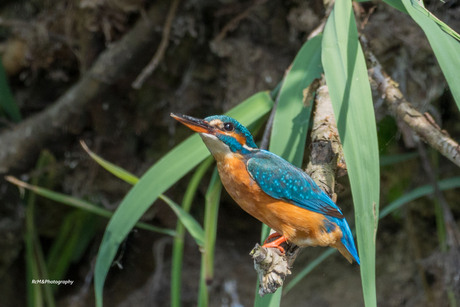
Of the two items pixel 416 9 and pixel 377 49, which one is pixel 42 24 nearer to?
pixel 377 49

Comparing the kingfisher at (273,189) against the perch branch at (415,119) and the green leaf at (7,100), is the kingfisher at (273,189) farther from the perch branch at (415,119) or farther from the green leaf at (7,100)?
the green leaf at (7,100)

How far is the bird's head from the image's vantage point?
55.6 inches

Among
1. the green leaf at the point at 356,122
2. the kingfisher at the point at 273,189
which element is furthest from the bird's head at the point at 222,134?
the green leaf at the point at 356,122

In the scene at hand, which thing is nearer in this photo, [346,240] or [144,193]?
[346,240]

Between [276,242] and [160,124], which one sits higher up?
[276,242]

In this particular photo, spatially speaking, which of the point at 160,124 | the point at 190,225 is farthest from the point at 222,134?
the point at 160,124

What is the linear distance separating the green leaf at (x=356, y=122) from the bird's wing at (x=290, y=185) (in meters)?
0.19

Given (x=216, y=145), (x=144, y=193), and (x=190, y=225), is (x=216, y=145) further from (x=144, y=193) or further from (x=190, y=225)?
(x=190, y=225)

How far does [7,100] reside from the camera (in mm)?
2768

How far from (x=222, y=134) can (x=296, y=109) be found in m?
0.26

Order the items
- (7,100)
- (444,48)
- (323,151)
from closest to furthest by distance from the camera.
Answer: (444,48) → (323,151) → (7,100)

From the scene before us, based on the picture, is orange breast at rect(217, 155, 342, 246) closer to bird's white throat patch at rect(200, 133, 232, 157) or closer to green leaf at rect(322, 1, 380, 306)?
bird's white throat patch at rect(200, 133, 232, 157)

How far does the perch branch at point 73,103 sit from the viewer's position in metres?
2.77

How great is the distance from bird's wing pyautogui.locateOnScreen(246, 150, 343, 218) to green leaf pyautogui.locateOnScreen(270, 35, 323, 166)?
90 mm
